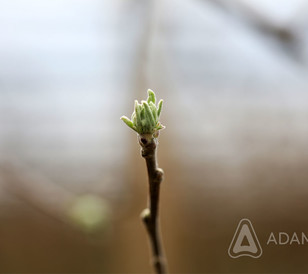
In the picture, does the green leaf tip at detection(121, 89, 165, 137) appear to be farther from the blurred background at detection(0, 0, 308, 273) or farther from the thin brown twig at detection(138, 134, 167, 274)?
the blurred background at detection(0, 0, 308, 273)

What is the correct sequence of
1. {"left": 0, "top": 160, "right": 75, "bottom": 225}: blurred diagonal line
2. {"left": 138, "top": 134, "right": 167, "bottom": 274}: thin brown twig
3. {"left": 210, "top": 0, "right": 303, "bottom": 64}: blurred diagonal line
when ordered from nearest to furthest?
{"left": 138, "top": 134, "right": 167, "bottom": 274}: thin brown twig < {"left": 210, "top": 0, "right": 303, "bottom": 64}: blurred diagonal line < {"left": 0, "top": 160, "right": 75, "bottom": 225}: blurred diagonal line

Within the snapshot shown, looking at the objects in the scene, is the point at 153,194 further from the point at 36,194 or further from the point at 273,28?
the point at 36,194

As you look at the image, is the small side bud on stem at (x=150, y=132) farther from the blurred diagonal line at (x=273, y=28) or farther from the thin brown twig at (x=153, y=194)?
the blurred diagonal line at (x=273, y=28)

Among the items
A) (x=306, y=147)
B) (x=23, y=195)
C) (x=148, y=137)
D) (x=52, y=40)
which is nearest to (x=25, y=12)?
(x=52, y=40)

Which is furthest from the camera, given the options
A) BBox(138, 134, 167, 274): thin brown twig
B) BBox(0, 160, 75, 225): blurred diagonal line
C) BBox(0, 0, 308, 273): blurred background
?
BBox(0, 0, 308, 273): blurred background

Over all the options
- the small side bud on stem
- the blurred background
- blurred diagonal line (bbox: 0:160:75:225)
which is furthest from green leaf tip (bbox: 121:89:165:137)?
the blurred background

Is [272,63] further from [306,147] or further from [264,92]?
[306,147]

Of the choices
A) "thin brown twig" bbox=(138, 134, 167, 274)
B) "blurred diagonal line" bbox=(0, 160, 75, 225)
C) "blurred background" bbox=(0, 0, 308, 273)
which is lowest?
"thin brown twig" bbox=(138, 134, 167, 274)

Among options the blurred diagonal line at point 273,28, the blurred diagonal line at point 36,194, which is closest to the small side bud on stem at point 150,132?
the blurred diagonal line at point 273,28

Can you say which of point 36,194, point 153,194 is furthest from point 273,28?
point 36,194
